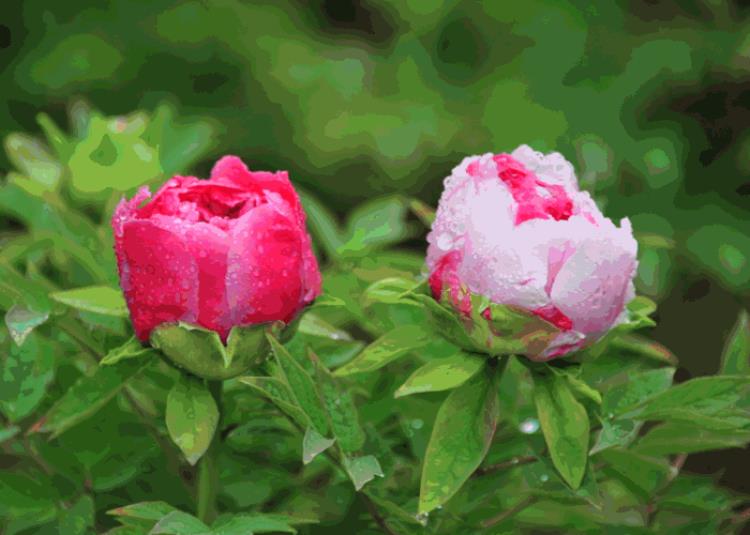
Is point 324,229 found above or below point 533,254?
below

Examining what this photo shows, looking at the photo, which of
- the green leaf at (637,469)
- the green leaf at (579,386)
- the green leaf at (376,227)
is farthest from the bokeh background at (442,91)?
the green leaf at (579,386)

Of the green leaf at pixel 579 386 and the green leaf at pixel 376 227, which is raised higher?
the green leaf at pixel 579 386

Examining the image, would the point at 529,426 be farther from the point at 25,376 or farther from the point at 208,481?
the point at 25,376

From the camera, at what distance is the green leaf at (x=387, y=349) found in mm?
682

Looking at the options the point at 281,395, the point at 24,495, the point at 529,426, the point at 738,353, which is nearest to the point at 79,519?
the point at 24,495

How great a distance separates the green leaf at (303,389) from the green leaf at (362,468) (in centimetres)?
2

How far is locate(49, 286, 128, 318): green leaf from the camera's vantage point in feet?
2.31

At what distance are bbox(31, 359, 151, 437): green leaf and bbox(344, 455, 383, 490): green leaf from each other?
129mm

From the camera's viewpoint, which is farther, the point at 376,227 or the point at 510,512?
the point at 376,227

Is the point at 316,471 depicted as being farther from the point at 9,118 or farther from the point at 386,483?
the point at 9,118

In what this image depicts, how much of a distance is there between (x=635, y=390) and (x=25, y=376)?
360mm

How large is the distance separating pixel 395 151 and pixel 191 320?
1.27 metres

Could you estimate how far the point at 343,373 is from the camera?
68 centimetres

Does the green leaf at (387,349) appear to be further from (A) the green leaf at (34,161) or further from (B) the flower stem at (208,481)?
(A) the green leaf at (34,161)
